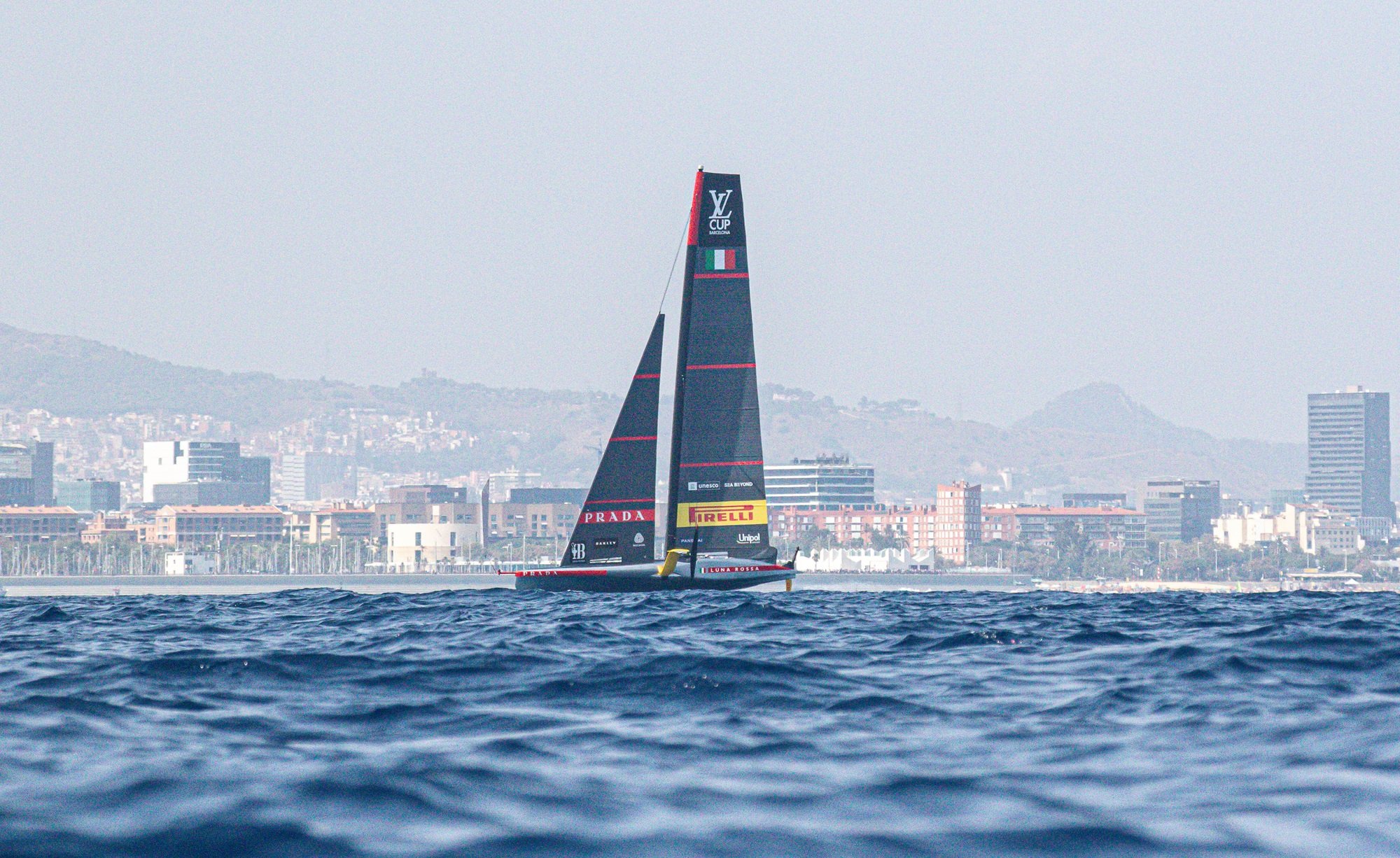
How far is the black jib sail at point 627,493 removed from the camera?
1794 inches

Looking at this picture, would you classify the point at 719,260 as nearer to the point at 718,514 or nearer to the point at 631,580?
the point at 718,514

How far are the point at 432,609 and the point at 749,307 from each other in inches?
750

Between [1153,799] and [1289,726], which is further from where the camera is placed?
[1289,726]

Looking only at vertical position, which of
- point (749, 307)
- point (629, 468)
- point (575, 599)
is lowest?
point (575, 599)

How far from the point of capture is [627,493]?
45.8 m

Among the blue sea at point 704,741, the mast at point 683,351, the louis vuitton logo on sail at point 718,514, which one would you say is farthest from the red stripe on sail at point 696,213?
the blue sea at point 704,741

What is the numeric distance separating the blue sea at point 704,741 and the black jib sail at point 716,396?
23.4 metres

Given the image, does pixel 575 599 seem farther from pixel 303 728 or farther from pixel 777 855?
pixel 777 855

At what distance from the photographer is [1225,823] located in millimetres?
8484

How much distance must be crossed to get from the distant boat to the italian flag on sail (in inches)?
1.1

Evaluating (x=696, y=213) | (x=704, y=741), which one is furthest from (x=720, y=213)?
(x=704, y=741)

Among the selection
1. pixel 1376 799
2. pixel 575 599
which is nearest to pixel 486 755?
pixel 1376 799

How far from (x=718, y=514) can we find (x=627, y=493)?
2.59 metres

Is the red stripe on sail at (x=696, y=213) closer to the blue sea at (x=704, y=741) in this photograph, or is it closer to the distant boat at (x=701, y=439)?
the distant boat at (x=701, y=439)
